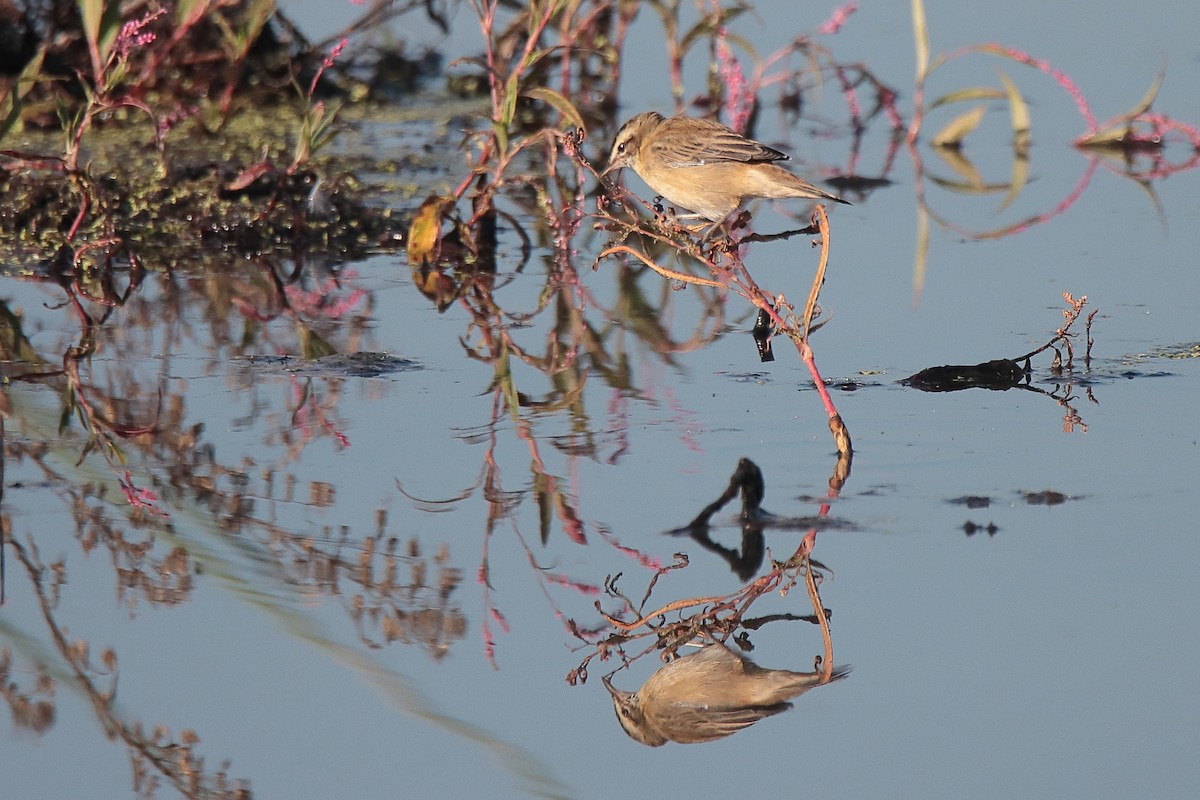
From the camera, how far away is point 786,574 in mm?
4082

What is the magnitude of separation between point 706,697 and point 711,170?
118 inches

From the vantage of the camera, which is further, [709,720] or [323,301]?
[323,301]

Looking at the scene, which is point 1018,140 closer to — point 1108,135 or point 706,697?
point 1108,135

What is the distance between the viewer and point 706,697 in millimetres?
3588

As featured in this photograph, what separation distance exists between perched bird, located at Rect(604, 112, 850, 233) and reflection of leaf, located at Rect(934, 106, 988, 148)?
3.47 meters

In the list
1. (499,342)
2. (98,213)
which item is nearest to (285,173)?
(98,213)

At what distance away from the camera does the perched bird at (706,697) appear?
346 cm

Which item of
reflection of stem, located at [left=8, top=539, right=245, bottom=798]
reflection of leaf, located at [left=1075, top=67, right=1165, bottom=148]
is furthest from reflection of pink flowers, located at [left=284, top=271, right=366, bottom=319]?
reflection of leaf, located at [left=1075, top=67, right=1165, bottom=148]

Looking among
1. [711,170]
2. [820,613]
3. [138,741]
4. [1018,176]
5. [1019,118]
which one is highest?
[1019,118]

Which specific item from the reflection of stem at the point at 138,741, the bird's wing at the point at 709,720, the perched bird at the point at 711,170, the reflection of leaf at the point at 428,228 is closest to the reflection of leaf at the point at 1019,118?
the perched bird at the point at 711,170

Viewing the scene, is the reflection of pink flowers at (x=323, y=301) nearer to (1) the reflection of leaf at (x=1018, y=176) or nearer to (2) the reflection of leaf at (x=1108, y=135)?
(1) the reflection of leaf at (x=1018, y=176)

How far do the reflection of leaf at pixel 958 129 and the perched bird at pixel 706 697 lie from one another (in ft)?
20.9

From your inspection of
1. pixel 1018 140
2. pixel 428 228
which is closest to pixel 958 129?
pixel 1018 140

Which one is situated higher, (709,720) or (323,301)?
(323,301)
